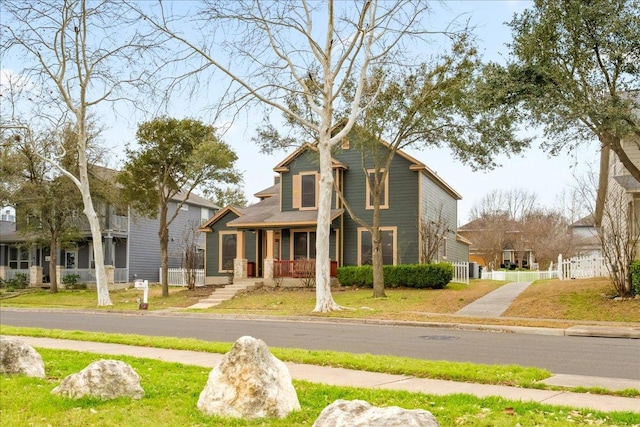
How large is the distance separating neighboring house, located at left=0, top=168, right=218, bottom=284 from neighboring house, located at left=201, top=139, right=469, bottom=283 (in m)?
8.16

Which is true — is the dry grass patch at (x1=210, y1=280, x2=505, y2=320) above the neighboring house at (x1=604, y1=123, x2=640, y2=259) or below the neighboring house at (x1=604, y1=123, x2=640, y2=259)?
below

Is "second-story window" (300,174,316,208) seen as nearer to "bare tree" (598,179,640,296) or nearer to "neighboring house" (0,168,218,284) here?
"neighboring house" (0,168,218,284)

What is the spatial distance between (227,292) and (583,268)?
16057 millimetres

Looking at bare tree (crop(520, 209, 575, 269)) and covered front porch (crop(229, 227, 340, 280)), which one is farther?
bare tree (crop(520, 209, 575, 269))

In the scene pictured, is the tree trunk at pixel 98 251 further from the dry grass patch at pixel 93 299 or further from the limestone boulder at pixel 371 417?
the limestone boulder at pixel 371 417

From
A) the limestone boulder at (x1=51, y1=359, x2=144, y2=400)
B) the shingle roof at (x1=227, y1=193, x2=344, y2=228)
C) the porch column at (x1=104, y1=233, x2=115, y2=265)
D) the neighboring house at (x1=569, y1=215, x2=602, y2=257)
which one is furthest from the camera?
the neighboring house at (x1=569, y1=215, x2=602, y2=257)

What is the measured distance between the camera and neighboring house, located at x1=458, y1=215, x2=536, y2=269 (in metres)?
60.8

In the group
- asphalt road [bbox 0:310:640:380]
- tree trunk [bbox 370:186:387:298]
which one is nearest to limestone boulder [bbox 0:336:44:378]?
asphalt road [bbox 0:310:640:380]

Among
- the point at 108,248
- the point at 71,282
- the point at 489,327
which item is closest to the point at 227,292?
the point at 108,248

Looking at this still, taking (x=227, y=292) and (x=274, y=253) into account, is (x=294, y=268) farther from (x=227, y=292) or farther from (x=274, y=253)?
(x=227, y=292)

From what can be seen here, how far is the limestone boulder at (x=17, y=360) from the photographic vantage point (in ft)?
29.5

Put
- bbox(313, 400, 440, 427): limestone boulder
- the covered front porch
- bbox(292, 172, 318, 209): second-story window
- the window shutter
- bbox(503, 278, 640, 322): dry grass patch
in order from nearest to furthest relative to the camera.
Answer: bbox(313, 400, 440, 427): limestone boulder, bbox(503, 278, 640, 322): dry grass patch, the covered front porch, bbox(292, 172, 318, 209): second-story window, the window shutter

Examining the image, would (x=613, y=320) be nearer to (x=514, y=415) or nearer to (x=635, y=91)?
(x=635, y=91)

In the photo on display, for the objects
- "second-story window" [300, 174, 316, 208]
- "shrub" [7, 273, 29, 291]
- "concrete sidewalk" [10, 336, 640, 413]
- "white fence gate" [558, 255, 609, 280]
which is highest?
"second-story window" [300, 174, 316, 208]
